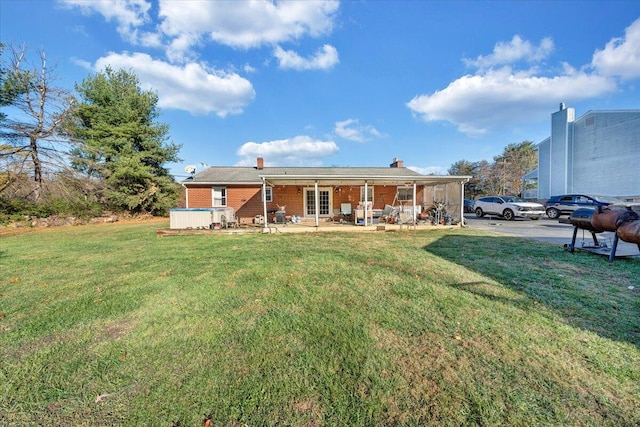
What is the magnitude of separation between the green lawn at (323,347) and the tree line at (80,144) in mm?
15413

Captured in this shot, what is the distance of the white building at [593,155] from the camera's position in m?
15.2

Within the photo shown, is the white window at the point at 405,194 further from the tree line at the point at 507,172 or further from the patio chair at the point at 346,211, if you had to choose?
the tree line at the point at 507,172

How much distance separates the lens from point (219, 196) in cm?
1530

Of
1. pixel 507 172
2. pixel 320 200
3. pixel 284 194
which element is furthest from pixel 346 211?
pixel 507 172

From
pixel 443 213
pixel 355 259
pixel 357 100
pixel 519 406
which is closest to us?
pixel 519 406

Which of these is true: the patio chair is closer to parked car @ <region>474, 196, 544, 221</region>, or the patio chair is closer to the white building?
parked car @ <region>474, 196, 544, 221</region>

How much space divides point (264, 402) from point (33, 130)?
22.7m

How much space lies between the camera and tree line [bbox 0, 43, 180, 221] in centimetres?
1468

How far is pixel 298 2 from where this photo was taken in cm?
921

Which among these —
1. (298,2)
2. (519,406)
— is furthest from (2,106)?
(519,406)

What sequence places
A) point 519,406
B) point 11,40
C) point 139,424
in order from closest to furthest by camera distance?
point 139,424 < point 519,406 < point 11,40

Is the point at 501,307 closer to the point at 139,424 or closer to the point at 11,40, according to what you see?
the point at 139,424

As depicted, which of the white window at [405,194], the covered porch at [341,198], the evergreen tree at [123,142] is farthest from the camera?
the evergreen tree at [123,142]

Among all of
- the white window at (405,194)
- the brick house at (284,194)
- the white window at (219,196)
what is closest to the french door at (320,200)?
the brick house at (284,194)
